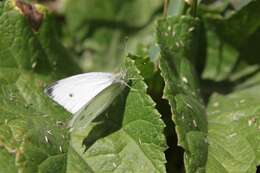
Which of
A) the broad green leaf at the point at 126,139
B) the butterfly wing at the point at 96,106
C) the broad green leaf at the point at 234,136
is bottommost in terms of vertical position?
the broad green leaf at the point at 234,136

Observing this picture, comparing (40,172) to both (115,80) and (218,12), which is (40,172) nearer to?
(115,80)

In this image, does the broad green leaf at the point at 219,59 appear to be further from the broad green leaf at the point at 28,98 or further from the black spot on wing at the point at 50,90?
the black spot on wing at the point at 50,90

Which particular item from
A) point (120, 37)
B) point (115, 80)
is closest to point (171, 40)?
point (115, 80)

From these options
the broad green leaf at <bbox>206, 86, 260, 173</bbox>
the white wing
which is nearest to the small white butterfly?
the white wing

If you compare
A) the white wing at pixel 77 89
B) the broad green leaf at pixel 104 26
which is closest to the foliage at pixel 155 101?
the white wing at pixel 77 89

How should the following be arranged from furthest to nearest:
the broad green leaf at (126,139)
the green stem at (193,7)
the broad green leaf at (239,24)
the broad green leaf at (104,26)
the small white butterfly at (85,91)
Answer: the broad green leaf at (104,26), the broad green leaf at (239,24), the green stem at (193,7), the small white butterfly at (85,91), the broad green leaf at (126,139)

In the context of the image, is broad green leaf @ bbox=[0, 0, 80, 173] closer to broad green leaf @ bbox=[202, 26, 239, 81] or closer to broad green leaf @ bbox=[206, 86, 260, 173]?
broad green leaf @ bbox=[206, 86, 260, 173]

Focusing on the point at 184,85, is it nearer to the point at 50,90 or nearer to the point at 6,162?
the point at 50,90

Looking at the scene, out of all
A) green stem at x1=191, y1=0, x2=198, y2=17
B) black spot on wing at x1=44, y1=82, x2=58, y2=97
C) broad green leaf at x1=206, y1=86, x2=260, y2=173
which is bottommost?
broad green leaf at x1=206, y1=86, x2=260, y2=173
